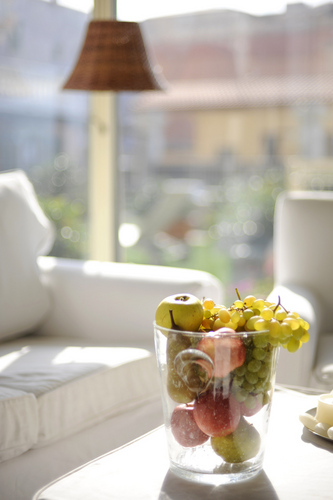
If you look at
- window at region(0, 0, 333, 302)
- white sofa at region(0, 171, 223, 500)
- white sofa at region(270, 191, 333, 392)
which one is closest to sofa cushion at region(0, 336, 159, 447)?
white sofa at region(0, 171, 223, 500)

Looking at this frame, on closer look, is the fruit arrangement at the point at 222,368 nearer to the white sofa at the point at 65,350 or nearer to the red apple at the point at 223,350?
the red apple at the point at 223,350

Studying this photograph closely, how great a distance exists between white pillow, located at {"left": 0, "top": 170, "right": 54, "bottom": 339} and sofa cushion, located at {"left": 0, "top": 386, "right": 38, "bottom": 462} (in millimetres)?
511

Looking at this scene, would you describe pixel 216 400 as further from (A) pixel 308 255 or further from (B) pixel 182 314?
(A) pixel 308 255

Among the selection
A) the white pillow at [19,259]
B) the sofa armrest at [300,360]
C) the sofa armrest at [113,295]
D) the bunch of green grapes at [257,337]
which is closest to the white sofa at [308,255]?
the sofa armrest at [300,360]

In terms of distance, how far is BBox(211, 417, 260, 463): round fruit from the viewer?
962 mm

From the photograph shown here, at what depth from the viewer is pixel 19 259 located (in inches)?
80.5

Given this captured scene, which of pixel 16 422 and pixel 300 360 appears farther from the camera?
pixel 300 360

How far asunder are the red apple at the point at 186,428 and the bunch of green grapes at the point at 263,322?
0.45ft

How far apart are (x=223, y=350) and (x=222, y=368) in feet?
0.09

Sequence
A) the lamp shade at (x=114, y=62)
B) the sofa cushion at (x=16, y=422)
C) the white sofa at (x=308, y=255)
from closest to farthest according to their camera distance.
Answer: the sofa cushion at (x=16, y=422) → the white sofa at (x=308, y=255) → the lamp shade at (x=114, y=62)

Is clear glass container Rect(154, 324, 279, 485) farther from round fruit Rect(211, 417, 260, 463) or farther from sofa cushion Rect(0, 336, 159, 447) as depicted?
sofa cushion Rect(0, 336, 159, 447)

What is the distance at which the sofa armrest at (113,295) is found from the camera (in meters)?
2.01

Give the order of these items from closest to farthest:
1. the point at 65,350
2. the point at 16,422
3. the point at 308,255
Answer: the point at 16,422
the point at 65,350
the point at 308,255

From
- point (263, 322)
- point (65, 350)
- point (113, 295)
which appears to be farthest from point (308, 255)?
point (263, 322)
